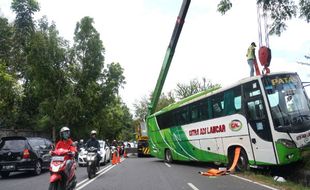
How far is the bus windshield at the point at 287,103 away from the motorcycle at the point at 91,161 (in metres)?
7.01

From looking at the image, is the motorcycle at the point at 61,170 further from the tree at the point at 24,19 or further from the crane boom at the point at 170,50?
the tree at the point at 24,19

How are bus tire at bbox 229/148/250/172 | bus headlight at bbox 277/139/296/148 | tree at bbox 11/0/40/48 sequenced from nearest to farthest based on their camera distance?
bus headlight at bbox 277/139/296/148 < bus tire at bbox 229/148/250/172 < tree at bbox 11/0/40/48

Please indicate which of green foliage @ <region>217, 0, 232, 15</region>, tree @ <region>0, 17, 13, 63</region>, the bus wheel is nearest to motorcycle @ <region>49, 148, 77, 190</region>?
green foliage @ <region>217, 0, 232, 15</region>

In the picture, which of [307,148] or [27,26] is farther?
[27,26]

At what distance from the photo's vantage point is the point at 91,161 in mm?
16000

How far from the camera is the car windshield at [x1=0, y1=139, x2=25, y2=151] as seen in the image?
17.1m

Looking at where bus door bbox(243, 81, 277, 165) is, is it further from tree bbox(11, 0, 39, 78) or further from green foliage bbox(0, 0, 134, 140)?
tree bbox(11, 0, 39, 78)

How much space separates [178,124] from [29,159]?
27.4 feet

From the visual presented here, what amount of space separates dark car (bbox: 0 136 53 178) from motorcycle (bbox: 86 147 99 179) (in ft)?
8.78

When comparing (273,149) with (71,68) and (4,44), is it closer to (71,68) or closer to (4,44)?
(71,68)

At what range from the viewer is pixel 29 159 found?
17.2 meters

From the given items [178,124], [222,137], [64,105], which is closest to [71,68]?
[64,105]

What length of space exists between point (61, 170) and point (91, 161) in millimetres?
6657

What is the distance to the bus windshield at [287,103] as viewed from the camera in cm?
1372
